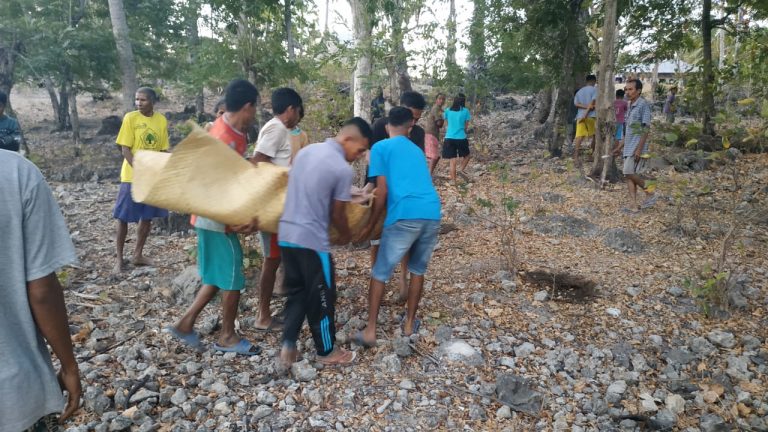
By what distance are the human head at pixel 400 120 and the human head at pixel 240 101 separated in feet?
3.15

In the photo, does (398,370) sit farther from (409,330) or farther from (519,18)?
(519,18)

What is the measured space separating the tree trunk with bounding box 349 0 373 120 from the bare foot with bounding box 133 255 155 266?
357 cm

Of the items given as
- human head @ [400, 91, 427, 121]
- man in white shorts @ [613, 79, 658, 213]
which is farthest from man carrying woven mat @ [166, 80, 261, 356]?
man in white shorts @ [613, 79, 658, 213]

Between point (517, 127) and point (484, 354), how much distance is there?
12260 mm

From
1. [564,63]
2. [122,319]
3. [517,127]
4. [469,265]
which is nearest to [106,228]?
[122,319]

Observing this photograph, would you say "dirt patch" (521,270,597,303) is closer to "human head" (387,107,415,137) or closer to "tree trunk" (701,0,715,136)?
"human head" (387,107,415,137)

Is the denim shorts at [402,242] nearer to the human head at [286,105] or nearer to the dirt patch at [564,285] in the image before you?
the human head at [286,105]

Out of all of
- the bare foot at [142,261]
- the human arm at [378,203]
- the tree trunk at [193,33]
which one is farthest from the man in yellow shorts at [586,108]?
the tree trunk at [193,33]

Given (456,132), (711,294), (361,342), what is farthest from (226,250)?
(456,132)

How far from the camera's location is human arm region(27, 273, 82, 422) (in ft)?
4.55

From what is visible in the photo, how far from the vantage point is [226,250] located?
3.12 metres

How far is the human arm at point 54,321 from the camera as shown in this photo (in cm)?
139

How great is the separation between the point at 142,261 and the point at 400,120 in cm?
317

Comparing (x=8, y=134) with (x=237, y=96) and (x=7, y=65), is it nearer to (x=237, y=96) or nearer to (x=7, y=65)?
(x=237, y=96)
